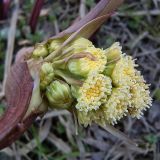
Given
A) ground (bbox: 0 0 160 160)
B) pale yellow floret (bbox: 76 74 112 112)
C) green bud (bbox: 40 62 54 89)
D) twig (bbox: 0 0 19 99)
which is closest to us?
pale yellow floret (bbox: 76 74 112 112)

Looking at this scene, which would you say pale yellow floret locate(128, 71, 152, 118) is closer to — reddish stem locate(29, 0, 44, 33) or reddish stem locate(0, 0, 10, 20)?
reddish stem locate(29, 0, 44, 33)

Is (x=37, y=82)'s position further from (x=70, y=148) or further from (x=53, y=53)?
(x=70, y=148)

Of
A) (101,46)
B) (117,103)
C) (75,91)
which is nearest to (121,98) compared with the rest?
(117,103)

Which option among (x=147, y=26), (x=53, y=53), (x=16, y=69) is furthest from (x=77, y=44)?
(x=147, y=26)

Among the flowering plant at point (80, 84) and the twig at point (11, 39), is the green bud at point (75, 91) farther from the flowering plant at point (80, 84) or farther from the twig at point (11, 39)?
the twig at point (11, 39)

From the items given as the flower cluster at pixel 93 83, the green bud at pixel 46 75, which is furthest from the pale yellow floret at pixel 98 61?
the green bud at pixel 46 75

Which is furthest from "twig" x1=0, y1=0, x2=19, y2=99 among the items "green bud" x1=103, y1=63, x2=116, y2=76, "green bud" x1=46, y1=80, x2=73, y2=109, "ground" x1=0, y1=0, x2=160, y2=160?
"green bud" x1=103, y1=63, x2=116, y2=76
